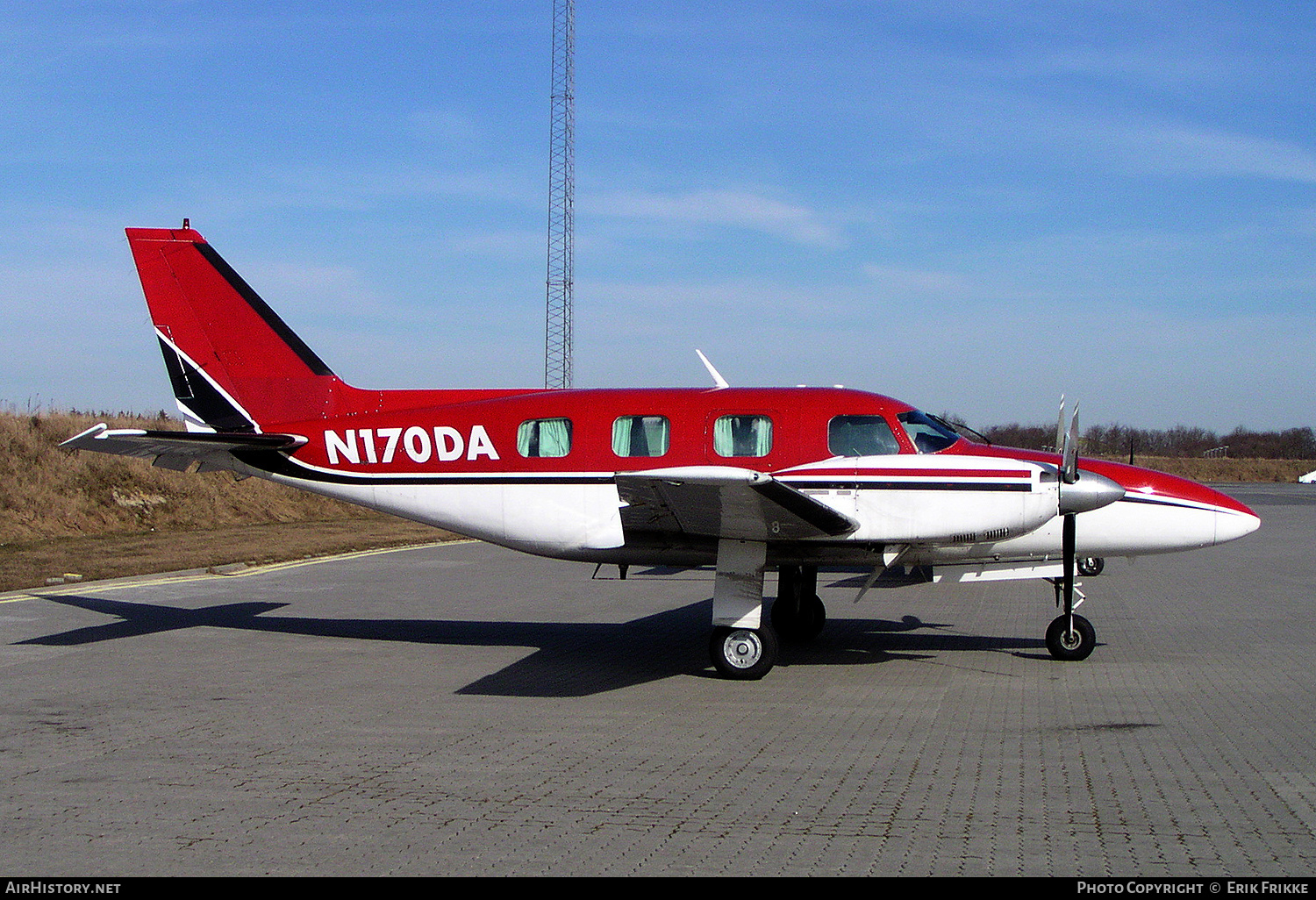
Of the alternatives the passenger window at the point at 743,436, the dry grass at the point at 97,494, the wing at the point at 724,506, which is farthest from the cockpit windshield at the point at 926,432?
the dry grass at the point at 97,494

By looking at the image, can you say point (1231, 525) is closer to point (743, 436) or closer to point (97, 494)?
point (743, 436)

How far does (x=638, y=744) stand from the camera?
26.4 ft

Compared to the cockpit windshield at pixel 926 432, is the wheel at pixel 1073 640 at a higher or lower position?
lower

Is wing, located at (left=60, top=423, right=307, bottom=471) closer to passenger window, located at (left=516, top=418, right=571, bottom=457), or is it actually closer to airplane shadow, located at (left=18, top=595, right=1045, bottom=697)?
airplane shadow, located at (left=18, top=595, right=1045, bottom=697)

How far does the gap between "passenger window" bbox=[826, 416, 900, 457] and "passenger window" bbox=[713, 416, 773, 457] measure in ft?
2.15

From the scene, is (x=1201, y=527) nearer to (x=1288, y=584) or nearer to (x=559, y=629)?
(x=559, y=629)

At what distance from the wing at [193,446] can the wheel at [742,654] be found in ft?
17.6

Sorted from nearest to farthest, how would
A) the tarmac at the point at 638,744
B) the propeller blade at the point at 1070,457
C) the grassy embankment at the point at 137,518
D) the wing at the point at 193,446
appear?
1. the tarmac at the point at 638,744
2. the propeller blade at the point at 1070,457
3. the wing at the point at 193,446
4. the grassy embankment at the point at 137,518

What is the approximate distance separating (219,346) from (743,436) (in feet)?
21.6

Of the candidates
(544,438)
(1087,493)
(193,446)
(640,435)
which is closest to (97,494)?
(193,446)

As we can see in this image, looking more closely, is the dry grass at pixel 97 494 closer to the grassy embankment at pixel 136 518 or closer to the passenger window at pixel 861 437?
the grassy embankment at pixel 136 518

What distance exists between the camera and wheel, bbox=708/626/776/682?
10.6 meters

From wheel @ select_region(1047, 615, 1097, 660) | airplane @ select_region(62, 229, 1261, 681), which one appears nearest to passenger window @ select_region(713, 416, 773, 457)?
airplane @ select_region(62, 229, 1261, 681)

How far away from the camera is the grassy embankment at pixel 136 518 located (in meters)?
22.6
